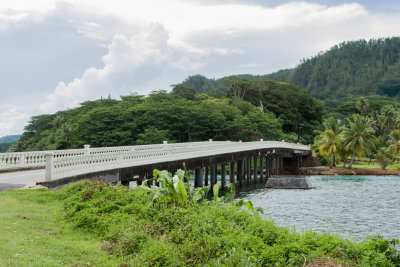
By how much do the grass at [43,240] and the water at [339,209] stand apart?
7539mm

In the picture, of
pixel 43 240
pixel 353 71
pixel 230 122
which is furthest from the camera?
pixel 353 71

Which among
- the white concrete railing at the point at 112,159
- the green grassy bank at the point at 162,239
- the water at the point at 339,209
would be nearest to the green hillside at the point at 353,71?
the water at the point at 339,209

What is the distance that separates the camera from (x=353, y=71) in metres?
170

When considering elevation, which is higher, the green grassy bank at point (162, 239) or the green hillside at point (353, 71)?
the green hillside at point (353, 71)

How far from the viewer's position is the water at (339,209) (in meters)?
18.3

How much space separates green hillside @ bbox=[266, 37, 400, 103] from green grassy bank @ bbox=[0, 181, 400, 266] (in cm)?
14751

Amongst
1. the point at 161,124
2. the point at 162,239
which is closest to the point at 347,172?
the point at 161,124

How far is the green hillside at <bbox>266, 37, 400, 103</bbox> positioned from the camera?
15312 centimetres

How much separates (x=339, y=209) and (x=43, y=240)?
20955mm

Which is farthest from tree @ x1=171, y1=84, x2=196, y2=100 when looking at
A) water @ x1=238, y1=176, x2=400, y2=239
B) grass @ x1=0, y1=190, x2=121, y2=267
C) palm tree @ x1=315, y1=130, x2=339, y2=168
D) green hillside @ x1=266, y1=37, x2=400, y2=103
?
green hillside @ x1=266, y1=37, x2=400, y2=103

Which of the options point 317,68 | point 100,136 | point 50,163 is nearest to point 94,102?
point 100,136

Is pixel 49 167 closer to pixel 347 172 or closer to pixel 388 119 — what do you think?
pixel 347 172

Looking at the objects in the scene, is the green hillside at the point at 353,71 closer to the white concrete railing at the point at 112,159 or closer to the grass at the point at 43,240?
the white concrete railing at the point at 112,159

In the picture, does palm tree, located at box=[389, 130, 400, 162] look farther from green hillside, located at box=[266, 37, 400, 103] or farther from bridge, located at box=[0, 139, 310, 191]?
green hillside, located at box=[266, 37, 400, 103]
